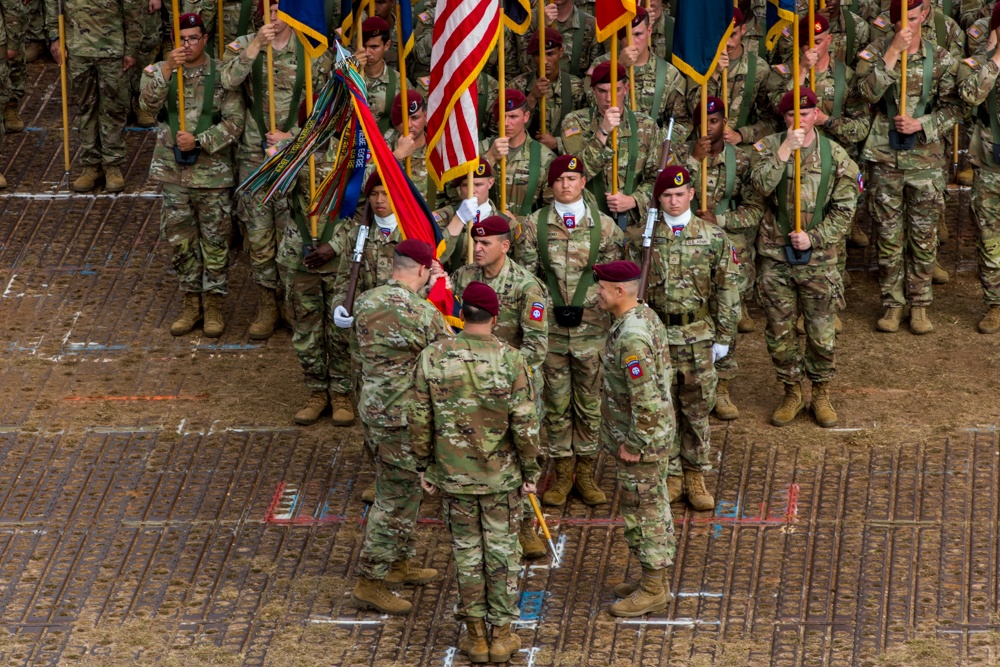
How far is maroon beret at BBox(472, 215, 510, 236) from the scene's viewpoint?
12750 millimetres

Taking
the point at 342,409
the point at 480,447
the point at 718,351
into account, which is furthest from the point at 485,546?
the point at 342,409

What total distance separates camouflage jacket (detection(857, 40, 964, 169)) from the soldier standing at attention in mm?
3730

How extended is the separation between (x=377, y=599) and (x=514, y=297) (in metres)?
2.04

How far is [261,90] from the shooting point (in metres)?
15.4

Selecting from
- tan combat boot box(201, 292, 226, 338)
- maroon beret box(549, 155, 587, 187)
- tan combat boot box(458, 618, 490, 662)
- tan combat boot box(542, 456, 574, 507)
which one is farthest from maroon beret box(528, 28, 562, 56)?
tan combat boot box(458, 618, 490, 662)

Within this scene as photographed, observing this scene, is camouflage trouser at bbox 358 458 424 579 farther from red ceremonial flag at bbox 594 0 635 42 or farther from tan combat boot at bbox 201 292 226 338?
tan combat boot at bbox 201 292 226 338

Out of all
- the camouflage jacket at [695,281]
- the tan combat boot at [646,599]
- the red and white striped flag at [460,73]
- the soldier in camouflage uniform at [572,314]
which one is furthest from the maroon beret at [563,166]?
the tan combat boot at [646,599]

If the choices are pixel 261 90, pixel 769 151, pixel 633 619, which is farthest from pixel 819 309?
pixel 261 90

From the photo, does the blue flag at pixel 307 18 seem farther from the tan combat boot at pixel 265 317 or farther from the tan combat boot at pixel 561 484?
the tan combat boot at pixel 561 484

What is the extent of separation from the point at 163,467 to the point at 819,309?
15.2 feet

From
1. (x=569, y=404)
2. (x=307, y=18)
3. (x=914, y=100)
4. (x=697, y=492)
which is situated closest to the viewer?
(x=697, y=492)

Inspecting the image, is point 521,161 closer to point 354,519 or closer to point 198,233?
point 354,519

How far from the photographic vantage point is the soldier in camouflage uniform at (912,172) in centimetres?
1540

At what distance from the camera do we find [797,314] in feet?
47.8
